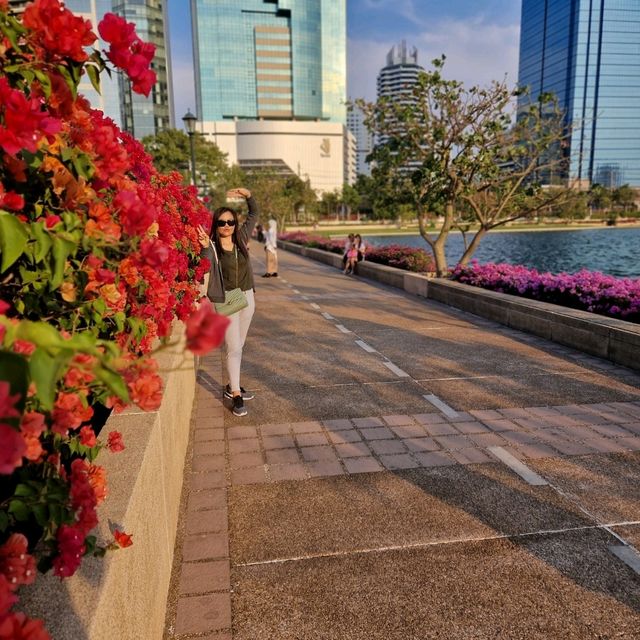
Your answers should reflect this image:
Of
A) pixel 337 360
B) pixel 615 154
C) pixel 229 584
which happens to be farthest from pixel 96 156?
pixel 615 154

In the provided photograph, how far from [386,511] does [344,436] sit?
1.34 meters

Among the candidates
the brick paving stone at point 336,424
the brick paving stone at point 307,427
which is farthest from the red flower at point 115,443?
the brick paving stone at point 336,424

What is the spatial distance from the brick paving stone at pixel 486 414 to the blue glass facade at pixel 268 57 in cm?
16624

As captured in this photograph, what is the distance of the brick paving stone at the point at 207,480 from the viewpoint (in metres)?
4.16

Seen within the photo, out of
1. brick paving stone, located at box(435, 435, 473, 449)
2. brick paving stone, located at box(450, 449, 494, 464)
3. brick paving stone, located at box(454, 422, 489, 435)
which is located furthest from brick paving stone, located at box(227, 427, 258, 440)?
brick paving stone, located at box(454, 422, 489, 435)

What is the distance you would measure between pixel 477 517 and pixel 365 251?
19.0 m

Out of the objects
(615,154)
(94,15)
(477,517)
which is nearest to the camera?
(477,517)

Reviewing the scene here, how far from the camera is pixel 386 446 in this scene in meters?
4.81

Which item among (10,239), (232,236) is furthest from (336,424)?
(10,239)

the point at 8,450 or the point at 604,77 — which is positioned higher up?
the point at 604,77

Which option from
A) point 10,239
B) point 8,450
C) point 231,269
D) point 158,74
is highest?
point 158,74

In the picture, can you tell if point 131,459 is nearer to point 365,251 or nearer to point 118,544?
point 118,544

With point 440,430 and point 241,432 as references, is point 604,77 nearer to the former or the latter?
point 440,430

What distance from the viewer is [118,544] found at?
6.66ft
